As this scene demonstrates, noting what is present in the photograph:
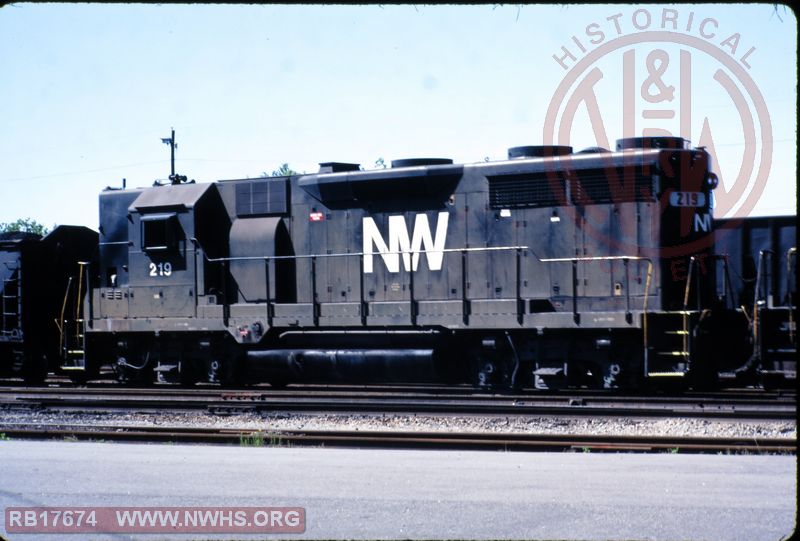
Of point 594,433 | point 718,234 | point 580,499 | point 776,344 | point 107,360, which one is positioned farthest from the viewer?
point 107,360

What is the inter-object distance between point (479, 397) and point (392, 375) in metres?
1.55

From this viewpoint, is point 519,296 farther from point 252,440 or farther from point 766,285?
point 252,440

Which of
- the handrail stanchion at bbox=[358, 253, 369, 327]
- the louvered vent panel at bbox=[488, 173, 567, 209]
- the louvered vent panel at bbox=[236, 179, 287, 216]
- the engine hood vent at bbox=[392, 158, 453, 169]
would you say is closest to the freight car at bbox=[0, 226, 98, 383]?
the louvered vent panel at bbox=[236, 179, 287, 216]

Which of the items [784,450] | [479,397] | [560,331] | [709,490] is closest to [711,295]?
[560,331]

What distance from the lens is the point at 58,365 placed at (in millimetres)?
20203

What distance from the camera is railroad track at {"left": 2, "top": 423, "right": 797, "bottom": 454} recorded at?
995cm

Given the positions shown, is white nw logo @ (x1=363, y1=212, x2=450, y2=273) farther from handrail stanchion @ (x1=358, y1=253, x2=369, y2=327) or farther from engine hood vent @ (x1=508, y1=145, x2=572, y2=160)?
engine hood vent @ (x1=508, y1=145, x2=572, y2=160)

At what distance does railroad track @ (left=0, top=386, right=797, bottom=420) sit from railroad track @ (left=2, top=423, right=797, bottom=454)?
77.8 inches

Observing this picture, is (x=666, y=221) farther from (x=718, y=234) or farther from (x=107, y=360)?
(x=107, y=360)

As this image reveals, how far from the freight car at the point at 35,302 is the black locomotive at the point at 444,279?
6.58ft

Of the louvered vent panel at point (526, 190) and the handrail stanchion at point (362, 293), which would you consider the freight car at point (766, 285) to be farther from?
the handrail stanchion at point (362, 293)

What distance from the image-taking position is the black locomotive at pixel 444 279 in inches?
550

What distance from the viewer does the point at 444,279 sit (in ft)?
50.5

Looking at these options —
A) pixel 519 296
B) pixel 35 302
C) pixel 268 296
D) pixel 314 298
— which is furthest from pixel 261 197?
pixel 35 302
